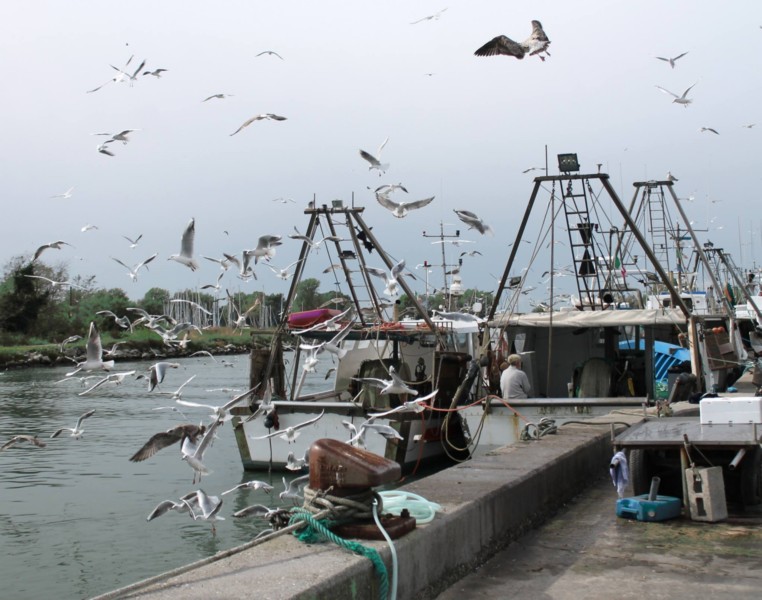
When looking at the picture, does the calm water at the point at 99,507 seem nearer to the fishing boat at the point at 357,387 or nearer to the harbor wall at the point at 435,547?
the fishing boat at the point at 357,387

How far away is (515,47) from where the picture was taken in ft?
34.1

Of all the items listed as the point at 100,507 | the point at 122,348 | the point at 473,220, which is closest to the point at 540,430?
the point at 473,220

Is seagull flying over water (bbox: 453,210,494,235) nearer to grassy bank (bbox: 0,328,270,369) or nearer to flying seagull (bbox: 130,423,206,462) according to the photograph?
flying seagull (bbox: 130,423,206,462)

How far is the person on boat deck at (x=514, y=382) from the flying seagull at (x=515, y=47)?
6857 millimetres

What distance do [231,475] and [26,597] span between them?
845 centimetres

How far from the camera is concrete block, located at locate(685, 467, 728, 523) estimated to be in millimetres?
6930

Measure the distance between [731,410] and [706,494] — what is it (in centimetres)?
132

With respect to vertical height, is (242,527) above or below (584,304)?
below

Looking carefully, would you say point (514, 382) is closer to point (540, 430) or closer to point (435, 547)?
point (540, 430)

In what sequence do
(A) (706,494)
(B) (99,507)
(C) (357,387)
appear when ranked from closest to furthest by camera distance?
(A) (706,494)
(B) (99,507)
(C) (357,387)

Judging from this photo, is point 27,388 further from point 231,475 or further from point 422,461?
point 422,461

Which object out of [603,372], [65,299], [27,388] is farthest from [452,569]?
[65,299]

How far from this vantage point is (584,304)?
19422 mm

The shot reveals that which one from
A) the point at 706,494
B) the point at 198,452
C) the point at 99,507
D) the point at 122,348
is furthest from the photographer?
the point at 122,348
